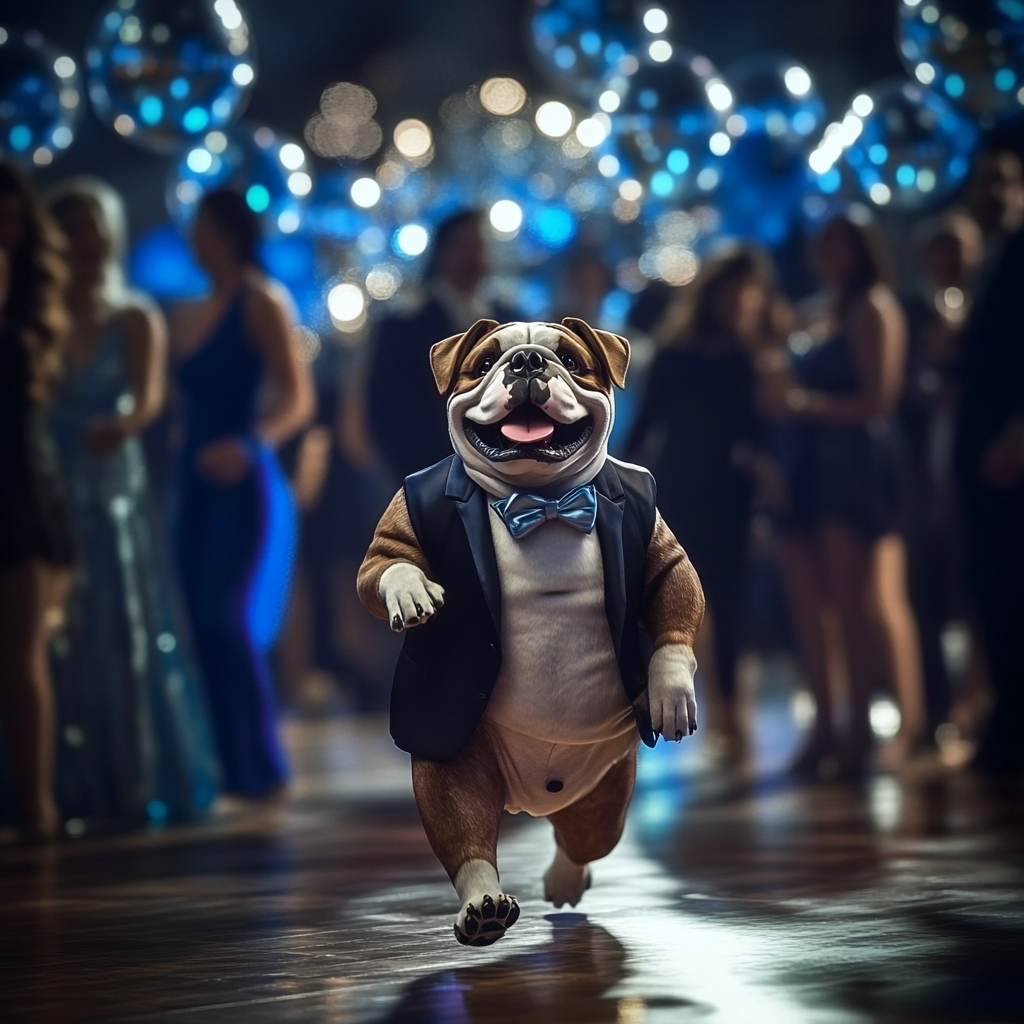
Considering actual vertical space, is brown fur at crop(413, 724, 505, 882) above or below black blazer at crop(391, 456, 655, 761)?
below

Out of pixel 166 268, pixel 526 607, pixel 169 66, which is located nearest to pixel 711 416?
pixel 169 66

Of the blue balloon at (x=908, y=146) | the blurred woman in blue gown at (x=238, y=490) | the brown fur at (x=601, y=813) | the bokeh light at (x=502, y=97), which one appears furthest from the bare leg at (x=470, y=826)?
the bokeh light at (x=502, y=97)

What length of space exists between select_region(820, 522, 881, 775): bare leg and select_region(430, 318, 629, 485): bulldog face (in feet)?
8.26

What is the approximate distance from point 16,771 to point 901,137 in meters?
3.12

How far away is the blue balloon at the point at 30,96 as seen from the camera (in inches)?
200

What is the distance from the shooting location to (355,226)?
331 inches

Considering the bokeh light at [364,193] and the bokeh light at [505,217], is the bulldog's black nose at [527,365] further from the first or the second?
the bokeh light at [505,217]

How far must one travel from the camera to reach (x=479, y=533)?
2615 millimetres

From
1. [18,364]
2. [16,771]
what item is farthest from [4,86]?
[16,771]

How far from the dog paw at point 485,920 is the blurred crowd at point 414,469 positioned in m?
2.04

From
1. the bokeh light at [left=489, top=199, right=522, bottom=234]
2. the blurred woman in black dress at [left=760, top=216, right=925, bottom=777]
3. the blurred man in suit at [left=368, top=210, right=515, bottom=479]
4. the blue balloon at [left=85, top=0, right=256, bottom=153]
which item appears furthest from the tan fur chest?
the bokeh light at [left=489, top=199, right=522, bottom=234]

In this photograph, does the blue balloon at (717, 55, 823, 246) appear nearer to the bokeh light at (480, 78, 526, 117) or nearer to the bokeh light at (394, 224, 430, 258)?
the bokeh light at (394, 224, 430, 258)

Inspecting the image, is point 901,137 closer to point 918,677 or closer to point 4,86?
point 918,677

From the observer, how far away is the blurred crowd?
14.1 ft
